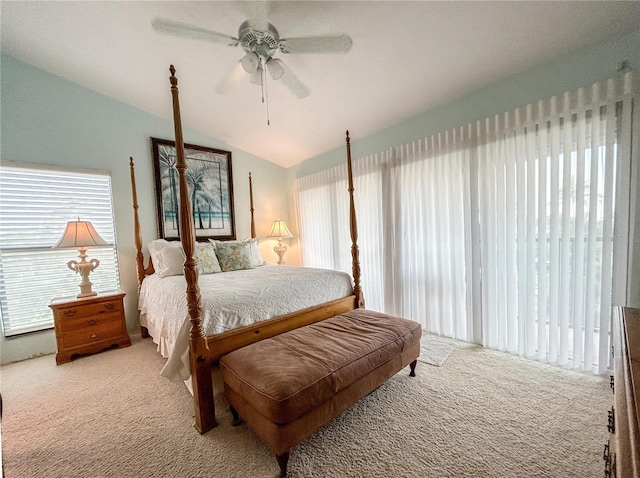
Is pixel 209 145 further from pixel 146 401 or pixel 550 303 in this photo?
pixel 550 303

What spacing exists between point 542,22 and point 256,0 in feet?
6.03

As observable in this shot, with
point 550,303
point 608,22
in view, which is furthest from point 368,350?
point 608,22

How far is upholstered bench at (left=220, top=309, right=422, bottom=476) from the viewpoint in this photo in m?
1.22

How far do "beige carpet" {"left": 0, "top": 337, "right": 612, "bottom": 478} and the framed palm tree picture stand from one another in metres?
2.01

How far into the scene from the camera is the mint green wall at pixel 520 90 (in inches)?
69.1

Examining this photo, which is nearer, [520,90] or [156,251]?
[520,90]

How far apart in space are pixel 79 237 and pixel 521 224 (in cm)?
411

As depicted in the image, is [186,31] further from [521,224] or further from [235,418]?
[521,224]

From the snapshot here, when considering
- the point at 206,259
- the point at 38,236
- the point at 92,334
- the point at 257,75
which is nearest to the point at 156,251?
the point at 206,259

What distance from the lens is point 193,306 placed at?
1.50 metres

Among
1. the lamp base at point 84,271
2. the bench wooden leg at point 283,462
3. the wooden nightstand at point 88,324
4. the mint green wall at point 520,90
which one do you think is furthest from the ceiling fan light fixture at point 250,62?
the wooden nightstand at point 88,324

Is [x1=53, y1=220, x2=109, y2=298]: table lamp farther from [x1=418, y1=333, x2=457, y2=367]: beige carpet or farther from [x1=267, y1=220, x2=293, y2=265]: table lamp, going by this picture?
[x1=418, y1=333, x2=457, y2=367]: beige carpet

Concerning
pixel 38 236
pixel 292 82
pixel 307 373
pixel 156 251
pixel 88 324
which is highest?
pixel 292 82

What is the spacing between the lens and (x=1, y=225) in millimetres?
2531
